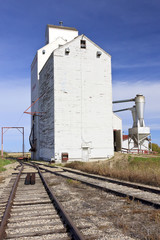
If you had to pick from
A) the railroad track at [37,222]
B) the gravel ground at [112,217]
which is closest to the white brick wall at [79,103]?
the gravel ground at [112,217]

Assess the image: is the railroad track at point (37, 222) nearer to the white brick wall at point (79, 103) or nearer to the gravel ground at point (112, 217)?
the gravel ground at point (112, 217)

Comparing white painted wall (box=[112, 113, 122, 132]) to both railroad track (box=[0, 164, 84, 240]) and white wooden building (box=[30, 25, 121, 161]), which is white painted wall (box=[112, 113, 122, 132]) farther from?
railroad track (box=[0, 164, 84, 240])

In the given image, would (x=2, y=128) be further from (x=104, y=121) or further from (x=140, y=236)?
(x=140, y=236)

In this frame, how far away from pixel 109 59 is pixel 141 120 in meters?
11.6

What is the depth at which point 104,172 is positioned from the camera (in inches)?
519

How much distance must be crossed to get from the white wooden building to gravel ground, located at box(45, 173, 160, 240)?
20.6 m

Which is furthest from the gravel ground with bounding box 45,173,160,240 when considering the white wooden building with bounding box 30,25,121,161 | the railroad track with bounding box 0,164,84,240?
the white wooden building with bounding box 30,25,121,161

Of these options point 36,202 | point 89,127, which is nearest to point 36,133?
point 89,127

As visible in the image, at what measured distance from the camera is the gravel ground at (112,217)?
3.86m

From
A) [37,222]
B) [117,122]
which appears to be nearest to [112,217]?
[37,222]

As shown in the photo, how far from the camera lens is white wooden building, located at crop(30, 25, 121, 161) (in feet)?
90.5

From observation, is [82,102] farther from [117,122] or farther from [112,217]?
[112,217]

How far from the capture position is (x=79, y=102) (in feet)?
93.1

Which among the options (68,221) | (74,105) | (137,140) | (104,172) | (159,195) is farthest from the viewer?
(137,140)
